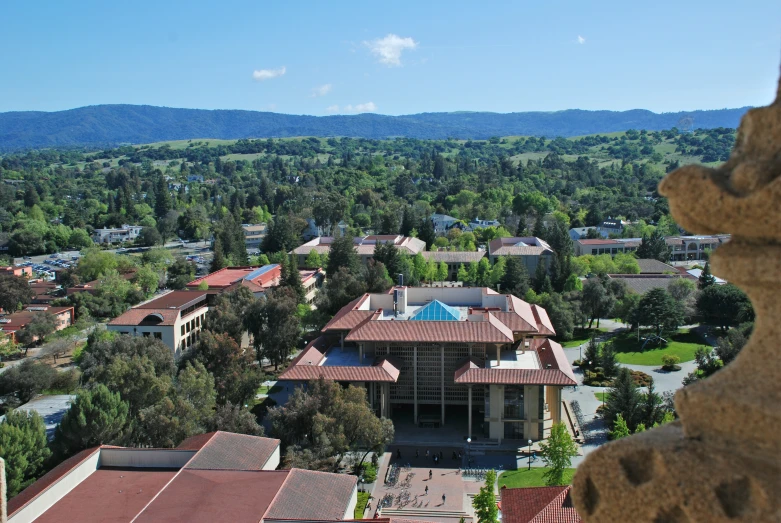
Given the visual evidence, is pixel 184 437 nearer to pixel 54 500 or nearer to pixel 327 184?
pixel 54 500

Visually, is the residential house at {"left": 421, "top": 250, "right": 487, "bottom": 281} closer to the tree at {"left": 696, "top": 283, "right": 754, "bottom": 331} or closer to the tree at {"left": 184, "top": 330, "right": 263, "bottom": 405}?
the tree at {"left": 696, "top": 283, "right": 754, "bottom": 331}

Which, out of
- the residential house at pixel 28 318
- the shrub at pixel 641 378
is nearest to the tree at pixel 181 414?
the shrub at pixel 641 378

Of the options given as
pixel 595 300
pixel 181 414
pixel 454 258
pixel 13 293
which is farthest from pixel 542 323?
pixel 13 293

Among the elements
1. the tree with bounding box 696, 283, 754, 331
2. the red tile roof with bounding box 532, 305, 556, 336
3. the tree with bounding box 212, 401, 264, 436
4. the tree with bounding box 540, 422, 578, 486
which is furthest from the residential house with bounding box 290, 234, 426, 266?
the tree with bounding box 540, 422, 578, 486

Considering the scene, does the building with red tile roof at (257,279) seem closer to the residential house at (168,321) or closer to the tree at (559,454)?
the residential house at (168,321)

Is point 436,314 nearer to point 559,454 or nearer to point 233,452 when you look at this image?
point 559,454

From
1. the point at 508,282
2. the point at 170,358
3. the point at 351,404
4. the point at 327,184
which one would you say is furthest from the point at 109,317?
the point at 327,184
